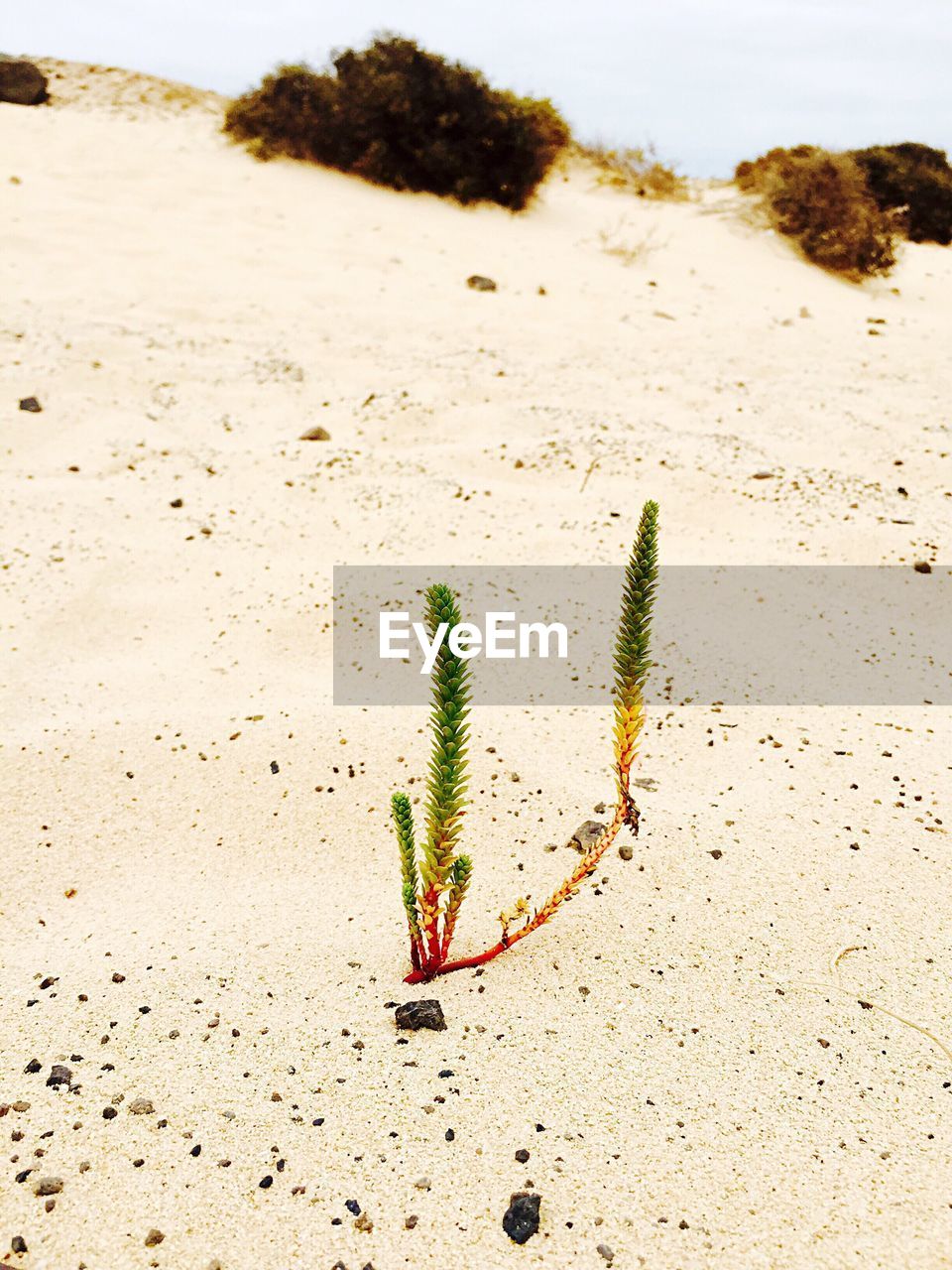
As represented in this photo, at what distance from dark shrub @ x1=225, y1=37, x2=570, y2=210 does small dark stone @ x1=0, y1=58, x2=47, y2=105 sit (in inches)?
136

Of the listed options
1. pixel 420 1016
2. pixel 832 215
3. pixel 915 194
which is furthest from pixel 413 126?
pixel 420 1016

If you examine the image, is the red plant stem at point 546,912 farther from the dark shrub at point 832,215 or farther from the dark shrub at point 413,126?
the dark shrub at point 413,126

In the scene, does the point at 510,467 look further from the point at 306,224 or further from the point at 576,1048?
the point at 306,224

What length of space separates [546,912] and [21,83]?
13.5 m

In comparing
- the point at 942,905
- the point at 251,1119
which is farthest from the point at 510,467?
the point at 251,1119

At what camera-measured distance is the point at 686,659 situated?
124 inches

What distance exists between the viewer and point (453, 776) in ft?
5.14

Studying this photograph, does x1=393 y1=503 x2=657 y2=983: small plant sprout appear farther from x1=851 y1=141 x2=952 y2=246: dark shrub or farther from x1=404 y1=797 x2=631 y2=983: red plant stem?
x1=851 y1=141 x2=952 y2=246: dark shrub

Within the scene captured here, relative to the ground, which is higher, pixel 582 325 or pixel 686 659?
pixel 582 325

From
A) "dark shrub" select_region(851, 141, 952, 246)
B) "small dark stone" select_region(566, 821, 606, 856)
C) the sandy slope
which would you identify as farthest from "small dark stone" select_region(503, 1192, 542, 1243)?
"dark shrub" select_region(851, 141, 952, 246)

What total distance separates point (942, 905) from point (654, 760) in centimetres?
82

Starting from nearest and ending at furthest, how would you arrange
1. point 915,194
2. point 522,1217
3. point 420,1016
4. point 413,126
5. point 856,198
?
point 522,1217, point 420,1016, point 856,198, point 413,126, point 915,194

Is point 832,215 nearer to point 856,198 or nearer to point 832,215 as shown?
point 832,215

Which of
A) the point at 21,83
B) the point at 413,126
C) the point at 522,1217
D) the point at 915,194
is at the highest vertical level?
Result: the point at 21,83
